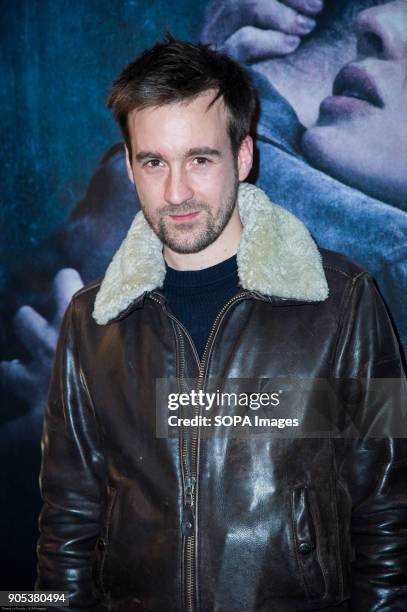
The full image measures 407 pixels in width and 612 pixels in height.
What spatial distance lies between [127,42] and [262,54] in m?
0.45

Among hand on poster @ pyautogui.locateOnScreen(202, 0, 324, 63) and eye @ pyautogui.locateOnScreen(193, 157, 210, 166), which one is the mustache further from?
hand on poster @ pyautogui.locateOnScreen(202, 0, 324, 63)

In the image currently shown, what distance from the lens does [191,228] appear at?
5.43 ft

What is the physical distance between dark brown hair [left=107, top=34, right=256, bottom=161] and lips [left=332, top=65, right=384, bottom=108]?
1.05 feet

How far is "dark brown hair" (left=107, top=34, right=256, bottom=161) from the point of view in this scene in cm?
164

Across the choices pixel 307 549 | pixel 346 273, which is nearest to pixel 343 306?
pixel 346 273

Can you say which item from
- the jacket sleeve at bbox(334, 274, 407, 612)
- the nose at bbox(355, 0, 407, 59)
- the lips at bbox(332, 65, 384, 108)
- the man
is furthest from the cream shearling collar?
the nose at bbox(355, 0, 407, 59)

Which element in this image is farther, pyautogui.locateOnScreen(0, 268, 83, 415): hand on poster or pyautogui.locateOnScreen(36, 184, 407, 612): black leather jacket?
pyautogui.locateOnScreen(0, 268, 83, 415): hand on poster

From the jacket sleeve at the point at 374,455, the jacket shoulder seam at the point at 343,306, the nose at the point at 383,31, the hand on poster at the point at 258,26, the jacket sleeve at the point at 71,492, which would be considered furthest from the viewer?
the hand on poster at the point at 258,26

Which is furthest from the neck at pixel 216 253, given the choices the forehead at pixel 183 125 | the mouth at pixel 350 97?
the mouth at pixel 350 97

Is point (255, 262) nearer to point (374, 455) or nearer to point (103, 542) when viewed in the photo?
point (374, 455)

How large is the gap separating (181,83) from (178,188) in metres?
0.27

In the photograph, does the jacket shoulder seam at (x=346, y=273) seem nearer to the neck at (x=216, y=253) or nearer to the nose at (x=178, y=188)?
the neck at (x=216, y=253)

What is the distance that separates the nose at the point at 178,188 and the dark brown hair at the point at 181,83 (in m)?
0.18

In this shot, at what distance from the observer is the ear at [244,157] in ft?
5.79
